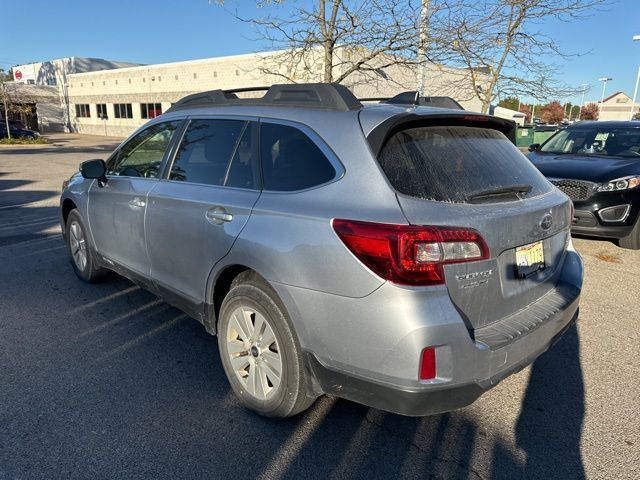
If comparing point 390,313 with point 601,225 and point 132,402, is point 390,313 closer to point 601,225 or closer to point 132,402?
point 132,402

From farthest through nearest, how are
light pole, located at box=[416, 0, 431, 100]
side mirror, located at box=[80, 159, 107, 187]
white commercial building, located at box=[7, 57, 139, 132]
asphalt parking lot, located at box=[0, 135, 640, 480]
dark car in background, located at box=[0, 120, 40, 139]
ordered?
1. white commercial building, located at box=[7, 57, 139, 132]
2. dark car in background, located at box=[0, 120, 40, 139]
3. light pole, located at box=[416, 0, 431, 100]
4. side mirror, located at box=[80, 159, 107, 187]
5. asphalt parking lot, located at box=[0, 135, 640, 480]

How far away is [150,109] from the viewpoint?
35.8m

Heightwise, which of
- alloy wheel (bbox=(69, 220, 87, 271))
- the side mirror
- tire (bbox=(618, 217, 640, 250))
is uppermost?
the side mirror

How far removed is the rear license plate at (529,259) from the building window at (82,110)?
160 ft

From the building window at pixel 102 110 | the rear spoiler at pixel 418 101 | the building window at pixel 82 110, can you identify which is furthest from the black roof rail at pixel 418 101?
the building window at pixel 82 110

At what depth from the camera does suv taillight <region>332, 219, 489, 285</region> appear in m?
2.03

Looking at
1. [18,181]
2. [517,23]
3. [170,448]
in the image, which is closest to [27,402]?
[170,448]

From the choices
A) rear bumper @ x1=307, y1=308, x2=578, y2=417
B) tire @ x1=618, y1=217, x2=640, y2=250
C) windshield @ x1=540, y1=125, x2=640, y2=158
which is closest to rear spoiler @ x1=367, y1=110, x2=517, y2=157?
rear bumper @ x1=307, y1=308, x2=578, y2=417

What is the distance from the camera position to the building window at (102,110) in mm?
41406

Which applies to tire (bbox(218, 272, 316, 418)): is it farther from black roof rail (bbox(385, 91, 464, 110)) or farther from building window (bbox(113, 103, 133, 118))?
building window (bbox(113, 103, 133, 118))

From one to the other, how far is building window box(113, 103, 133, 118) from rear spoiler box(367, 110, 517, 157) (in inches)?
1570

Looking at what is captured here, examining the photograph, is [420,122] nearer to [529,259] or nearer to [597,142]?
[529,259]

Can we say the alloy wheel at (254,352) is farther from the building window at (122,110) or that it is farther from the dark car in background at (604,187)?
the building window at (122,110)

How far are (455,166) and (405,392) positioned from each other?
3.81ft
